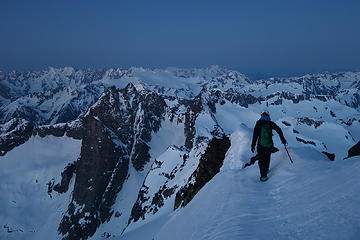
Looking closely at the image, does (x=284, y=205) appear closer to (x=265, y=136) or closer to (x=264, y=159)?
(x=264, y=159)

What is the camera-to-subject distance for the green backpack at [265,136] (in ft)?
53.5

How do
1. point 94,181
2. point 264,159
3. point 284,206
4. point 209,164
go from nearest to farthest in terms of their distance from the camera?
point 284,206
point 264,159
point 209,164
point 94,181

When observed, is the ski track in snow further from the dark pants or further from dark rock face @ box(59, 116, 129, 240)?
dark rock face @ box(59, 116, 129, 240)

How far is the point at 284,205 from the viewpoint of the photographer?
11938mm

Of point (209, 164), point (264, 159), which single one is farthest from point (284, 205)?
point (209, 164)

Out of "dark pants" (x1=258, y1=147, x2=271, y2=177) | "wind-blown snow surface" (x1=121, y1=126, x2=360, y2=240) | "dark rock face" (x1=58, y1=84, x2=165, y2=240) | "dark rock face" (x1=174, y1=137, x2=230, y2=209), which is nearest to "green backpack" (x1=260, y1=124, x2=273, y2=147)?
"dark pants" (x1=258, y1=147, x2=271, y2=177)

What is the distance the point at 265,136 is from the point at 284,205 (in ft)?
16.0

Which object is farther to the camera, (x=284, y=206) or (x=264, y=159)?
(x=264, y=159)

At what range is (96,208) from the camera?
17425 cm

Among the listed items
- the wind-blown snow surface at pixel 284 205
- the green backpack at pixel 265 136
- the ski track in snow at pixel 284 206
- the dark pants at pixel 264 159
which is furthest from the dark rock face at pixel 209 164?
the green backpack at pixel 265 136

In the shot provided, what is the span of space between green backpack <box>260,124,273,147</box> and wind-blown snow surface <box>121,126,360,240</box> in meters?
1.41

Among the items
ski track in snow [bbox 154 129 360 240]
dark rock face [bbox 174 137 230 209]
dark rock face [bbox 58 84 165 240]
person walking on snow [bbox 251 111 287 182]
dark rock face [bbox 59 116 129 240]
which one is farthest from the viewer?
dark rock face [bbox 58 84 165 240]

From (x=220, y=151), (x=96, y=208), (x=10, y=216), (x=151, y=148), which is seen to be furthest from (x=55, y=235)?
(x=220, y=151)

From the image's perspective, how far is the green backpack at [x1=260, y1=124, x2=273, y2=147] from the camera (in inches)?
642
